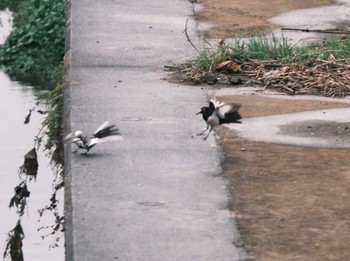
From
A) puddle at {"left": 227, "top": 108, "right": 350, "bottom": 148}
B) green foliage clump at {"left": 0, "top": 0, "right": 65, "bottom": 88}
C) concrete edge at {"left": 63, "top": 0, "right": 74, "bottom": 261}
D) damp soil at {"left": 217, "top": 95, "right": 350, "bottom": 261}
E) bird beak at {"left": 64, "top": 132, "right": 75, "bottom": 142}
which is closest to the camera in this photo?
damp soil at {"left": 217, "top": 95, "right": 350, "bottom": 261}

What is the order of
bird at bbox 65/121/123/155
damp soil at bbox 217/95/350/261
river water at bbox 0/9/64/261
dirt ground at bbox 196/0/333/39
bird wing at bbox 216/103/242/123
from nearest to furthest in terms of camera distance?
damp soil at bbox 217/95/350/261, bird at bbox 65/121/123/155, bird wing at bbox 216/103/242/123, river water at bbox 0/9/64/261, dirt ground at bbox 196/0/333/39

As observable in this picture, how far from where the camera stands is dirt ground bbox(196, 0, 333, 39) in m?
9.55

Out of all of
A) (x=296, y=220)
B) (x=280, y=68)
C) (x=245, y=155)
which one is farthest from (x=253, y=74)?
(x=296, y=220)

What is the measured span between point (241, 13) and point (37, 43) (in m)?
4.00

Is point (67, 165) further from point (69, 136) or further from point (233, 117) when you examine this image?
point (233, 117)

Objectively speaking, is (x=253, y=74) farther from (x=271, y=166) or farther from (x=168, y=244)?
(x=168, y=244)

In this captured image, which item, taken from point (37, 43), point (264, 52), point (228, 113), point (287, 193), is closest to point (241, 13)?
point (264, 52)

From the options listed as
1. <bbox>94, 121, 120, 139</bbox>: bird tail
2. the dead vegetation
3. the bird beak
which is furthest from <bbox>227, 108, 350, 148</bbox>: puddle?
the bird beak

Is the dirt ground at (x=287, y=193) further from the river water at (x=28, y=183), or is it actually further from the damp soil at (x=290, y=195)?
the river water at (x=28, y=183)

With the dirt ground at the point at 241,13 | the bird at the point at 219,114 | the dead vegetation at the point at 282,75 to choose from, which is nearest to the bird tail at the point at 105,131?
the bird at the point at 219,114

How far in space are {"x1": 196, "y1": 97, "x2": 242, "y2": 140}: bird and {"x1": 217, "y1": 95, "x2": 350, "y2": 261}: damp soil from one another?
4.7 inches

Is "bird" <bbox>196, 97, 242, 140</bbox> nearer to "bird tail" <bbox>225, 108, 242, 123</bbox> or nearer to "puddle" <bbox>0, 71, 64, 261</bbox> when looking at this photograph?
"bird tail" <bbox>225, 108, 242, 123</bbox>

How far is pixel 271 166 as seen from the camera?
6496mm

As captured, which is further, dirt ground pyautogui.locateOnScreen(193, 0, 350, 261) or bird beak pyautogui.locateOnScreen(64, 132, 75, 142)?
bird beak pyautogui.locateOnScreen(64, 132, 75, 142)
